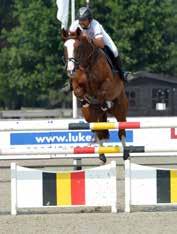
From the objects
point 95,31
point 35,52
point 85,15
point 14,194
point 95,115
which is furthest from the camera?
point 35,52

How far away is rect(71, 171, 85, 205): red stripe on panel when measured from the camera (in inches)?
299

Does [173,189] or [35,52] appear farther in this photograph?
[35,52]

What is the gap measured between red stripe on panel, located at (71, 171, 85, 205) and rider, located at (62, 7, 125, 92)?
68.4 inches

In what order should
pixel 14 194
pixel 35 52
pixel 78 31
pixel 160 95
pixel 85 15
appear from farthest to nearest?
pixel 35 52 → pixel 160 95 → pixel 85 15 → pixel 78 31 → pixel 14 194

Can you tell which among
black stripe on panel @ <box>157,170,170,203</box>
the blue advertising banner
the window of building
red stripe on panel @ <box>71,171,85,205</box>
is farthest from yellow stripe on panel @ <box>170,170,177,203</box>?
the window of building

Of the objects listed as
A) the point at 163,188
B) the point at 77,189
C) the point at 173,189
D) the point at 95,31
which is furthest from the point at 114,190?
the point at 95,31

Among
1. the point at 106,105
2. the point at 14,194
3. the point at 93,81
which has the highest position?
the point at 93,81

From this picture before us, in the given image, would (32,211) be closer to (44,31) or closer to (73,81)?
(73,81)

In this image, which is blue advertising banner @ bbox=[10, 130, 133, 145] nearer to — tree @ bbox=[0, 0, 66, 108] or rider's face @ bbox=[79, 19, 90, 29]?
rider's face @ bbox=[79, 19, 90, 29]

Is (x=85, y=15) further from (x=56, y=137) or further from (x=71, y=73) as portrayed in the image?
(x=56, y=137)

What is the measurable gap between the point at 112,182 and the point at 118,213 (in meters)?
0.34

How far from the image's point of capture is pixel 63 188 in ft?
25.0

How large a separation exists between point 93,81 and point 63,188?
4.82 ft

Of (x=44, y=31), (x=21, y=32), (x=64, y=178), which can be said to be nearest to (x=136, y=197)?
(x=64, y=178)
